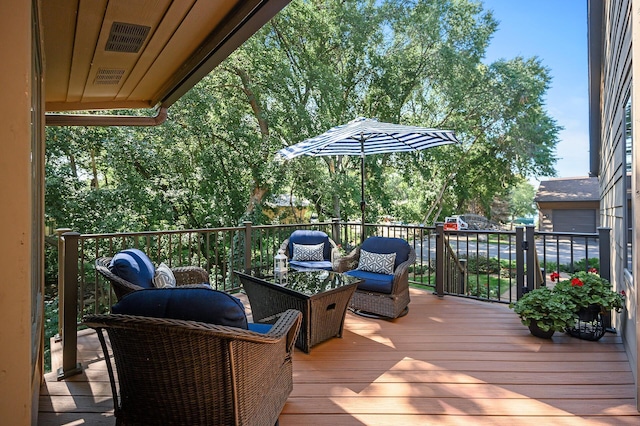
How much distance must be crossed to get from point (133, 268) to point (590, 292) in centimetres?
378

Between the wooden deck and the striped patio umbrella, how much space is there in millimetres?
2159

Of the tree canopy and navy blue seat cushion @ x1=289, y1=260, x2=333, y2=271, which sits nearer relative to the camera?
navy blue seat cushion @ x1=289, y1=260, x2=333, y2=271

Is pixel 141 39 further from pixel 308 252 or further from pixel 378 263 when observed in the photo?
pixel 308 252

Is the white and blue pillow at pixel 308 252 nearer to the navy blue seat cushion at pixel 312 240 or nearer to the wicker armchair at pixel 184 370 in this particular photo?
the navy blue seat cushion at pixel 312 240

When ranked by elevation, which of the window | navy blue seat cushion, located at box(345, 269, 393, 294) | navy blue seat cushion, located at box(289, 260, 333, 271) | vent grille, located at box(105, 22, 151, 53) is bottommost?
navy blue seat cushion, located at box(345, 269, 393, 294)

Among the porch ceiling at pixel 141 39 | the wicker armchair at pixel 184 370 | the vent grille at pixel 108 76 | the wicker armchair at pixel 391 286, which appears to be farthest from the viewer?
the wicker armchair at pixel 391 286

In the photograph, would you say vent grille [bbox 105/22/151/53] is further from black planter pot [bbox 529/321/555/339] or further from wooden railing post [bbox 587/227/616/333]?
wooden railing post [bbox 587/227/616/333]

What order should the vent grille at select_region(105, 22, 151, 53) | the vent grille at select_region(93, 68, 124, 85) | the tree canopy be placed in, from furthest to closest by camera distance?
1. the tree canopy
2. the vent grille at select_region(93, 68, 124, 85)
3. the vent grille at select_region(105, 22, 151, 53)

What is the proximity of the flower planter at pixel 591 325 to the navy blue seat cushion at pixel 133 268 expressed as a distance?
3606 millimetres

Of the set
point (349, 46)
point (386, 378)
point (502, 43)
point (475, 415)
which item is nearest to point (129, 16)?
point (386, 378)

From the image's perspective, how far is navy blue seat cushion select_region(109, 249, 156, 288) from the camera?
8.69 ft

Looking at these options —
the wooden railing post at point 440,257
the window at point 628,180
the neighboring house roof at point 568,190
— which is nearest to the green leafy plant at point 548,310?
the window at point 628,180

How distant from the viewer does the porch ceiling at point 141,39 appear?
1982 millimetres

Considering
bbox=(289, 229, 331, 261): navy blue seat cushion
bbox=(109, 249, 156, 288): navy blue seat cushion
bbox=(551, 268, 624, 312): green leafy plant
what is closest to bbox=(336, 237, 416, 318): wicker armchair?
bbox=(289, 229, 331, 261): navy blue seat cushion
